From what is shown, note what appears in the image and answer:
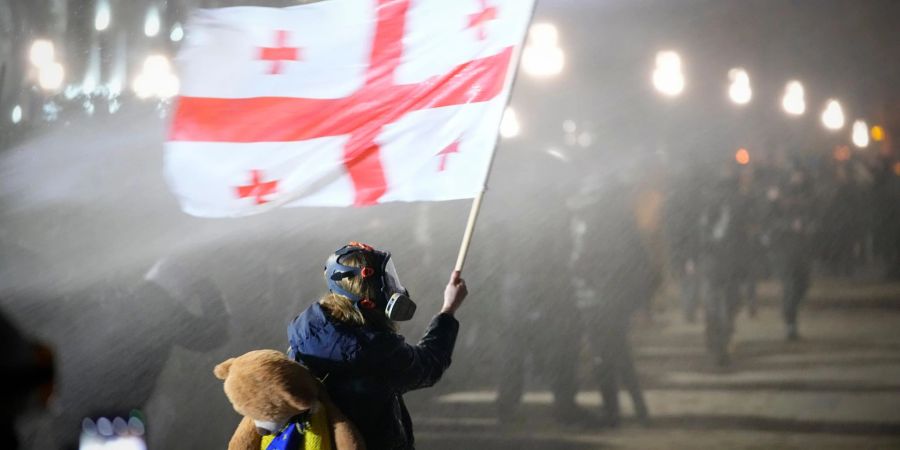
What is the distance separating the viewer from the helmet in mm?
2139

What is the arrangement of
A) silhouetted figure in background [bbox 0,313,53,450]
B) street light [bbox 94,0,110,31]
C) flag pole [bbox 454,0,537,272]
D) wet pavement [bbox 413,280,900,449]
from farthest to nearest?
1. street light [bbox 94,0,110,31]
2. wet pavement [bbox 413,280,900,449]
3. flag pole [bbox 454,0,537,272]
4. silhouetted figure in background [bbox 0,313,53,450]

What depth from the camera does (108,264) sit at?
5.80 metres

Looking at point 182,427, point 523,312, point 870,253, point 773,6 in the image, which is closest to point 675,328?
point 523,312

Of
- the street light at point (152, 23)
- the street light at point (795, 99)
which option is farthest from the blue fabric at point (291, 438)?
the street light at point (152, 23)

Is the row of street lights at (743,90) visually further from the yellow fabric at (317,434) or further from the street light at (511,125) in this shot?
the yellow fabric at (317,434)

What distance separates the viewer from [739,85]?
19.6 feet

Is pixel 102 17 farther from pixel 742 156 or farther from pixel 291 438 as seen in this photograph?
pixel 291 438

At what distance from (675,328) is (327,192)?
10.8 feet

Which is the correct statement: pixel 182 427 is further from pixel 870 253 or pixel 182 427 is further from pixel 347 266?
pixel 870 253

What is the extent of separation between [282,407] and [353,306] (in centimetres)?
28

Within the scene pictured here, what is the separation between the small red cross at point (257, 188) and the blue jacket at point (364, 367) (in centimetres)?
67

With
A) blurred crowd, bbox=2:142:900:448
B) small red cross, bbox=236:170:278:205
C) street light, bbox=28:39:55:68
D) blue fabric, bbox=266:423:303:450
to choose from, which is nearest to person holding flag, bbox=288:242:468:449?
blue fabric, bbox=266:423:303:450

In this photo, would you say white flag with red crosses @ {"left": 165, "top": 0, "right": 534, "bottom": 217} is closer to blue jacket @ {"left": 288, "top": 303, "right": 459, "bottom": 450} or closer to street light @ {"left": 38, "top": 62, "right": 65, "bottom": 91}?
blue jacket @ {"left": 288, "top": 303, "right": 459, "bottom": 450}

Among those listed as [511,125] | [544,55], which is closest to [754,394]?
[511,125]
